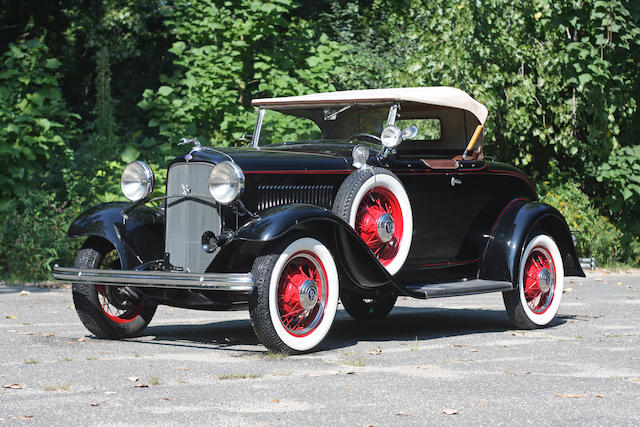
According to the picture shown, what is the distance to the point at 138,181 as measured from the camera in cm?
757

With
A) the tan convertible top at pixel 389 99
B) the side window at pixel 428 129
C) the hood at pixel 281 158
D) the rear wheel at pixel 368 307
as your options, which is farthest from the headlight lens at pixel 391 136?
the rear wheel at pixel 368 307

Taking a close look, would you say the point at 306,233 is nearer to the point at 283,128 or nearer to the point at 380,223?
the point at 380,223

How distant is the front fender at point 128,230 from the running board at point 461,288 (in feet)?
6.54

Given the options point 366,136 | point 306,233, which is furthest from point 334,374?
point 366,136

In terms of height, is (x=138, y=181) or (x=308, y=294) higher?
(x=138, y=181)

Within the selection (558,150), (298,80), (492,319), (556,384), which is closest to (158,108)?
(298,80)

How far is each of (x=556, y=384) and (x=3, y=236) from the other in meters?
8.37

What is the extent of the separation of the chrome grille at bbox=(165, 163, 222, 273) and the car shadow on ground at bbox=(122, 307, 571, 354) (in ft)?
2.09

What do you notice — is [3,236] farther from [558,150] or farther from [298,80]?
[558,150]

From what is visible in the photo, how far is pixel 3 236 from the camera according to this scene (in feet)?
39.8

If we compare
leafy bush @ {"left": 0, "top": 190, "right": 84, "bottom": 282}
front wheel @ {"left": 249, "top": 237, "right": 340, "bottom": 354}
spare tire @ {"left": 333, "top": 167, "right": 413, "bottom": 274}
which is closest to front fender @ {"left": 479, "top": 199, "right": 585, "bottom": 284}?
spare tire @ {"left": 333, "top": 167, "right": 413, "bottom": 274}

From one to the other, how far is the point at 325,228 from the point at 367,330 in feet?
5.40

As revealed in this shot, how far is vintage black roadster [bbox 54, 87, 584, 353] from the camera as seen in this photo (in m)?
6.73

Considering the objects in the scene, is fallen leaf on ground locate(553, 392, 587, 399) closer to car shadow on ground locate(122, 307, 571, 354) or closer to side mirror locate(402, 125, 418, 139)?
car shadow on ground locate(122, 307, 571, 354)
